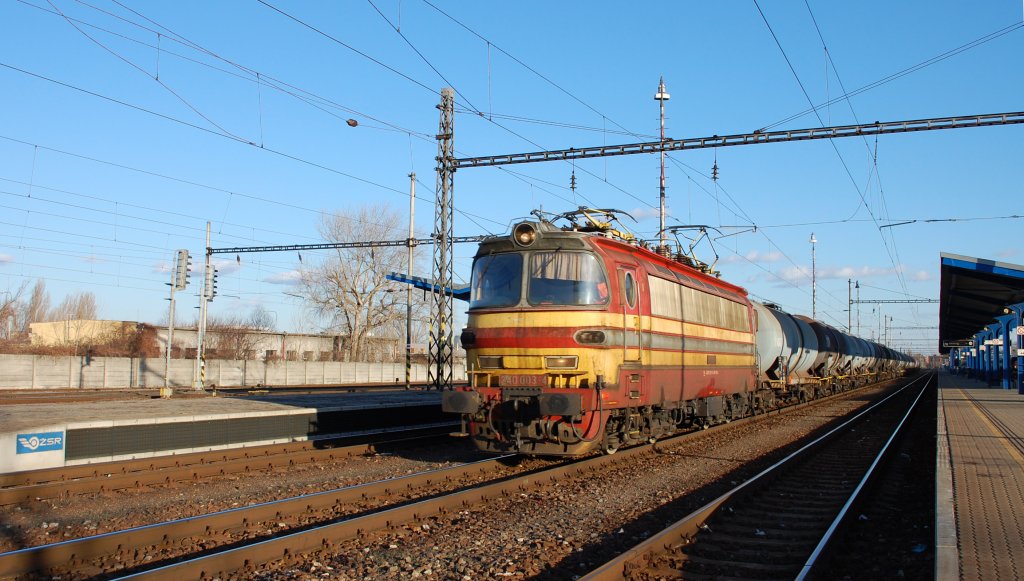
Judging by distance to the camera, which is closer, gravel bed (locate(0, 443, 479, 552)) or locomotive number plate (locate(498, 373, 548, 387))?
gravel bed (locate(0, 443, 479, 552))

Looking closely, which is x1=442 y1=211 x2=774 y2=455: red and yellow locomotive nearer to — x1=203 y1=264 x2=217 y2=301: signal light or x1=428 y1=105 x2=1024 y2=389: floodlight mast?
x1=428 y1=105 x2=1024 y2=389: floodlight mast

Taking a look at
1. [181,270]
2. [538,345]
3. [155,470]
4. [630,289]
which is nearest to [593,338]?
[538,345]

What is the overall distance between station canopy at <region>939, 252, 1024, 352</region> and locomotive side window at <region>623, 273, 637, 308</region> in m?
20.4

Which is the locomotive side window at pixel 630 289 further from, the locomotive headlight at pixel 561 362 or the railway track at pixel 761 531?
the railway track at pixel 761 531

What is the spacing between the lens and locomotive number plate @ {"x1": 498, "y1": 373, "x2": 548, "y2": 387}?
1134 centimetres

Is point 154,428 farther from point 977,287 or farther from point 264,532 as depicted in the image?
point 977,287

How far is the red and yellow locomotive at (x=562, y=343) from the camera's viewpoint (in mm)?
11273

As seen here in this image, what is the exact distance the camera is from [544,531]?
26.6 feet

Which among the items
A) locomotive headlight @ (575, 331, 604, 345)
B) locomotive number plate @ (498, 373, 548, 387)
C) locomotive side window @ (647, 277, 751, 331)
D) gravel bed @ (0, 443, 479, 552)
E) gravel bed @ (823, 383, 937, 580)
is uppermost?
locomotive side window @ (647, 277, 751, 331)

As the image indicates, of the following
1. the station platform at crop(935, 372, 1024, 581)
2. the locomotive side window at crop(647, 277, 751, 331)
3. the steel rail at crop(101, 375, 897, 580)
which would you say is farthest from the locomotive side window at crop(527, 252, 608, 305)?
the station platform at crop(935, 372, 1024, 581)

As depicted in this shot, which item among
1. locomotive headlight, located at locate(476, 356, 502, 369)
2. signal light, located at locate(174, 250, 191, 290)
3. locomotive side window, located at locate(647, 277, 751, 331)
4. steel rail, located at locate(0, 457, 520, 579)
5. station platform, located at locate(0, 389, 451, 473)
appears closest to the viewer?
steel rail, located at locate(0, 457, 520, 579)

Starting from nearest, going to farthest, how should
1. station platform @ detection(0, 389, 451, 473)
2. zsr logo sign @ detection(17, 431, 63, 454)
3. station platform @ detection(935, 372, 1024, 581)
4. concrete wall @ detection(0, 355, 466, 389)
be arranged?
station platform @ detection(935, 372, 1024, 581) < zsr logo sign @ detection(17, 431, 63, 454) < station platform @ detection(0, 389, 451, 473) < concrete wall @ detection(0, 355, 466, 389)

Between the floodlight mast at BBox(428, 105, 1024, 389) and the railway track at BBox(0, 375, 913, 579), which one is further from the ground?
the floodlight mast at BBox(428, 105, 1024, 389)

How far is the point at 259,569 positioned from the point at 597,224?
28.6 ft
